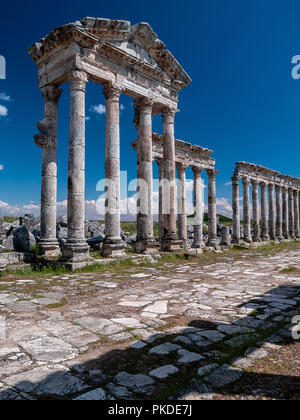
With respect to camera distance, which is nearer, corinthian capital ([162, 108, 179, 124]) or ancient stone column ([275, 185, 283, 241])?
corinthian capital ([162, 108, 179, 124])

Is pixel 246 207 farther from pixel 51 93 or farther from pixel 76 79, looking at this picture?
pixel 76 79

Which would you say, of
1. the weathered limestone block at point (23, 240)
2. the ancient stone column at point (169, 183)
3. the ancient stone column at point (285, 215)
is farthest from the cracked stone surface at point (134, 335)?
the ancient stone column at point (285, 215)

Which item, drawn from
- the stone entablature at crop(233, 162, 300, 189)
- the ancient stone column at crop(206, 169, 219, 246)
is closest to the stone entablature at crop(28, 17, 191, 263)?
the ancient stone column at crop(206, 169, 219, 246)

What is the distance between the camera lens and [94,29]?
10828 mm

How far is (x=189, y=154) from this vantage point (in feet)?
72.9

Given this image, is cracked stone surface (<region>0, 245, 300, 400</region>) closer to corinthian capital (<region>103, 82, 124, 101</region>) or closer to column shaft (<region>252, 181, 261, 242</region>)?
corinthian capital (<region>103, 82, 124, 101</region>)

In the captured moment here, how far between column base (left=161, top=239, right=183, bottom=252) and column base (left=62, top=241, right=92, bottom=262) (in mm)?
4723

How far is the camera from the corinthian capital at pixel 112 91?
11868mm

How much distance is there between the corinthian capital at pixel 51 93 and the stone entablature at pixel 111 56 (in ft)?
0.61

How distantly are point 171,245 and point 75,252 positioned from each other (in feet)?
17.3

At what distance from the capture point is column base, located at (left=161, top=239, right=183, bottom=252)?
13.8 metres

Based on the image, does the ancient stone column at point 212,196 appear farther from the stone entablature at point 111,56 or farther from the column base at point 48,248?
the column base at point 48,248

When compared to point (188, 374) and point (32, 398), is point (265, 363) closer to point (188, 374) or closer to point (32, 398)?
point (188, 374)
